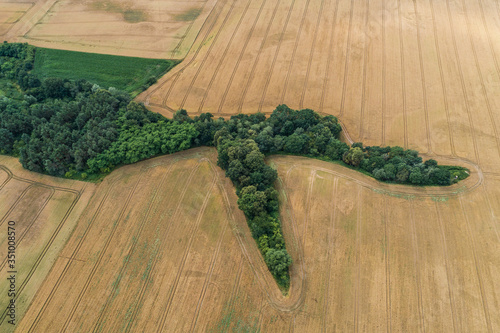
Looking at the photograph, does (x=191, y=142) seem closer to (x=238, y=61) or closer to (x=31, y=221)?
(x=31, y=221)

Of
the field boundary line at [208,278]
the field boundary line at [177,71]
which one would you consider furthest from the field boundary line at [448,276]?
the field boundary line at [177,71]

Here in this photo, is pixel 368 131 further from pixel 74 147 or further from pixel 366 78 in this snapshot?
pixel 74 147

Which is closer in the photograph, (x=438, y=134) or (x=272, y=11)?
(x=438, y=134)

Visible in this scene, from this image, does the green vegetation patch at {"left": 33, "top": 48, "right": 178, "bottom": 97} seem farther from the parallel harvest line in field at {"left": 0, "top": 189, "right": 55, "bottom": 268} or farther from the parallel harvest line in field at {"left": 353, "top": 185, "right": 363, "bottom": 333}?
the parallel harvest line in field at {"left": 353, "top": 185, "right": 363, "bottom": 333}

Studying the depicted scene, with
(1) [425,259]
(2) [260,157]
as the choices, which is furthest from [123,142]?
(1) [425,259]

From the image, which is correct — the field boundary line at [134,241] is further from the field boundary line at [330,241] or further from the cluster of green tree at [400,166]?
the cluster of green tree at [400,166]

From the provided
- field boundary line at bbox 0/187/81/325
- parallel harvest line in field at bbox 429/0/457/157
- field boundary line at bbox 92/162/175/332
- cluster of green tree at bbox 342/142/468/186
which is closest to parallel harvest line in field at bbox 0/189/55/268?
field boundary line at bbox 0/187/81/325
